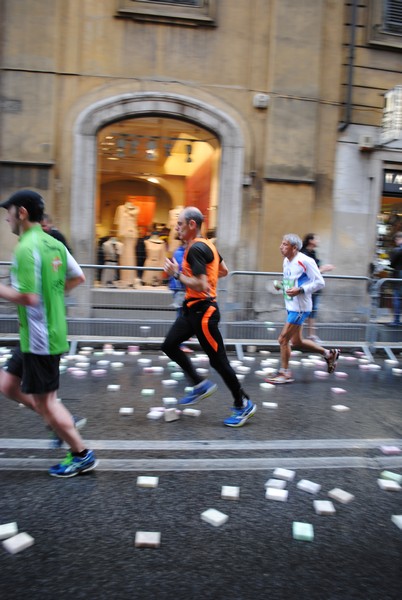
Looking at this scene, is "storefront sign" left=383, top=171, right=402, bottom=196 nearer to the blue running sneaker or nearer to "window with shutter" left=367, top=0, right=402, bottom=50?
"window with shutter" left=367, top=0, right=402, bottom=50

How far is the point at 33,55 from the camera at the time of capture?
10281mm

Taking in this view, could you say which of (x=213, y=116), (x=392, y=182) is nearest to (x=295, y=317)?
(x=213, y=116)

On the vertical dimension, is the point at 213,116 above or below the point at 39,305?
above

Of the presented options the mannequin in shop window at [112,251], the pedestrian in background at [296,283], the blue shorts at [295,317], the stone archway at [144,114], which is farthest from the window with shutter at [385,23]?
the blue shorts at [295,317]

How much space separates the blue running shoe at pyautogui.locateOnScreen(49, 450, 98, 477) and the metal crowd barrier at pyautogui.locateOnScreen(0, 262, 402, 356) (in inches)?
184

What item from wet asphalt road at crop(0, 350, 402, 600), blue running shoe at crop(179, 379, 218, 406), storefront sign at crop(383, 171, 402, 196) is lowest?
wet asphalt road at crop(0, 350, 402, 600)

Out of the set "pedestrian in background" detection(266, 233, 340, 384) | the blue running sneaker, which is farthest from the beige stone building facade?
the blue running sneaker

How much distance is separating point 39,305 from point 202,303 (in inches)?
71.5

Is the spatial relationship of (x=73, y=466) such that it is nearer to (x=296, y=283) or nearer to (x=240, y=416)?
(x=240, y=416)

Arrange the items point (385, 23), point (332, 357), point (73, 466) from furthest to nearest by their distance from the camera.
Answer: point (385, 23)
point (332, 357)
point (73, 466)

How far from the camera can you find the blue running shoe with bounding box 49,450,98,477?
3822 mm

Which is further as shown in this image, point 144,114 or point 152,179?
point 152,179

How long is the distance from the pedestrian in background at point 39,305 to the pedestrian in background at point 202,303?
1.35 meters

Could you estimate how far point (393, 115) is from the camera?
11164mm
